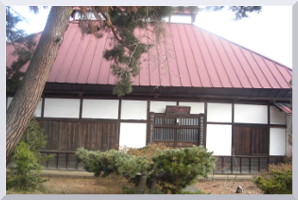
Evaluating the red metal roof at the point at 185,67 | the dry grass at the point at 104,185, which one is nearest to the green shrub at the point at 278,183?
the dry grass at the point at 104,185

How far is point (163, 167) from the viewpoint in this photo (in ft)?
14.4

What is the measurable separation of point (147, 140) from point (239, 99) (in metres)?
2.72

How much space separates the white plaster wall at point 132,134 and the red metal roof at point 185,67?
3.76 ft

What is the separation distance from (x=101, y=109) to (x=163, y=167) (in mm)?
3339

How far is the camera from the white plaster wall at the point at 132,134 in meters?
7.18

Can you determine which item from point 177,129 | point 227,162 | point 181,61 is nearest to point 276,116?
point 227,162

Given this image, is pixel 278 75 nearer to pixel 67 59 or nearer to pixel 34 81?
pixel 67 59

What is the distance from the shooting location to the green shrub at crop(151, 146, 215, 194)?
167 inches

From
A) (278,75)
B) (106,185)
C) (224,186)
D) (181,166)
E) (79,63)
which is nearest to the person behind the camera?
(181,166)

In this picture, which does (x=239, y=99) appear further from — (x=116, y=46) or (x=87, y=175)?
(x=87, y=175)

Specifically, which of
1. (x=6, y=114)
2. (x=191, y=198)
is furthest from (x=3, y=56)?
(x=191, y=198)

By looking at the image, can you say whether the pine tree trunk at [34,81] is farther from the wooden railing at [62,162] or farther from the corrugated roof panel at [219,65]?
the corrugated roof panel at [219,65]

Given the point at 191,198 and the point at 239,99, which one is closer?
the point at 191,198

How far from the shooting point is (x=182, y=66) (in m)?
7.38
